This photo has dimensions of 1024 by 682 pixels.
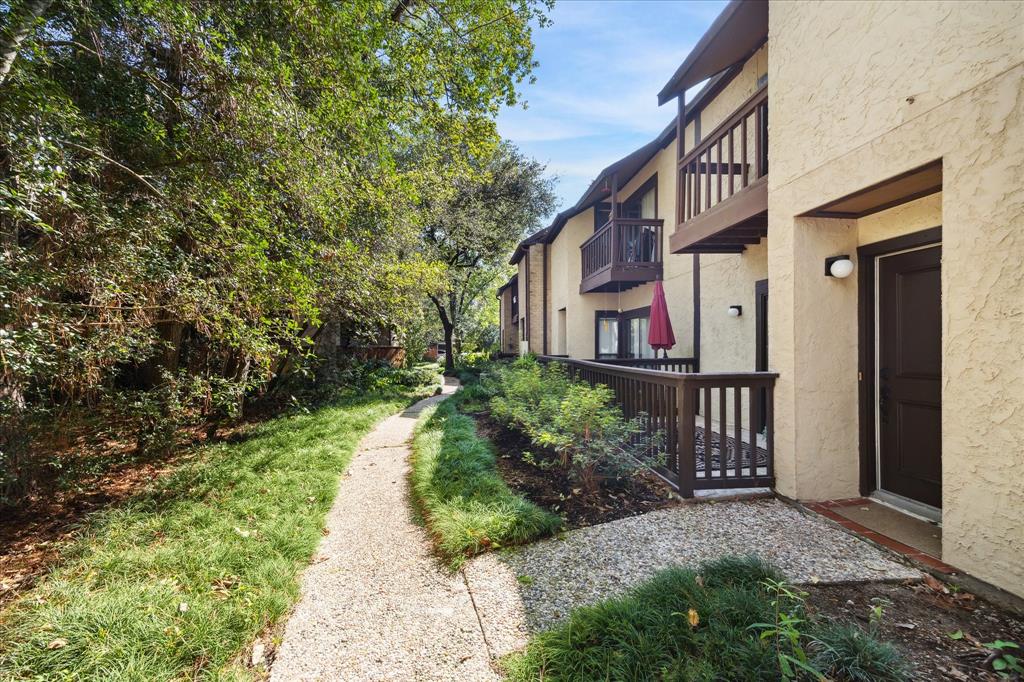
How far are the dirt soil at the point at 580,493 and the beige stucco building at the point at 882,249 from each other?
1.09m

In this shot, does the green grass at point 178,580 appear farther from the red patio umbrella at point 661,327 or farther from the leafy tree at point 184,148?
the red patio umbrella at point 661,327

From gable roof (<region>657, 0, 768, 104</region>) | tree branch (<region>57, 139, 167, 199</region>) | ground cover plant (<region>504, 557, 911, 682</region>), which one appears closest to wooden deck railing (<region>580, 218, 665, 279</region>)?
gable roof (<region>657, 0, 768, 104</region>)

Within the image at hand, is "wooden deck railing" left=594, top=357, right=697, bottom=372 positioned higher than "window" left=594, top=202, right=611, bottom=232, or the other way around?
"window" left=594, top=202, right=611, bottom=232

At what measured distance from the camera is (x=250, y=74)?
13.9ft

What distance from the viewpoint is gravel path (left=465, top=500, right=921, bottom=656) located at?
2763 millimetres

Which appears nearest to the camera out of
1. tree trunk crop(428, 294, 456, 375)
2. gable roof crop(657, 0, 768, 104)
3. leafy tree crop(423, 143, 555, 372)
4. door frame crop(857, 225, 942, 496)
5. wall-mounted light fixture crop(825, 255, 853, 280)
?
wall-mounted light fixture crop(825, 255, 853, 280)

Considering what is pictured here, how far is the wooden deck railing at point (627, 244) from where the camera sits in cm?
929

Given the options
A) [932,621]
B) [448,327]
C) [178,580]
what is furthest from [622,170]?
[448,327]

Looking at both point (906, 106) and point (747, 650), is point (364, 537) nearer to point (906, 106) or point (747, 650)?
point (747, 650)

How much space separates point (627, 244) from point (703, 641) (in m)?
9.19

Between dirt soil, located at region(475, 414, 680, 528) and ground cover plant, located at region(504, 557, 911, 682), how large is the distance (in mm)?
1345

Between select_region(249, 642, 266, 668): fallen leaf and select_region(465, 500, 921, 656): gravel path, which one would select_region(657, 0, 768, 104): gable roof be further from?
select_region(249, 642, 266, 668): fallen leaf

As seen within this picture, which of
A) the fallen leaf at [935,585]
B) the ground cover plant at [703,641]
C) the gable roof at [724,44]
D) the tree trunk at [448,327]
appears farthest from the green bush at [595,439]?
the tree trunk at [448,327]

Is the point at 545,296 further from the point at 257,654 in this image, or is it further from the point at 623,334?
the point at 257,654
